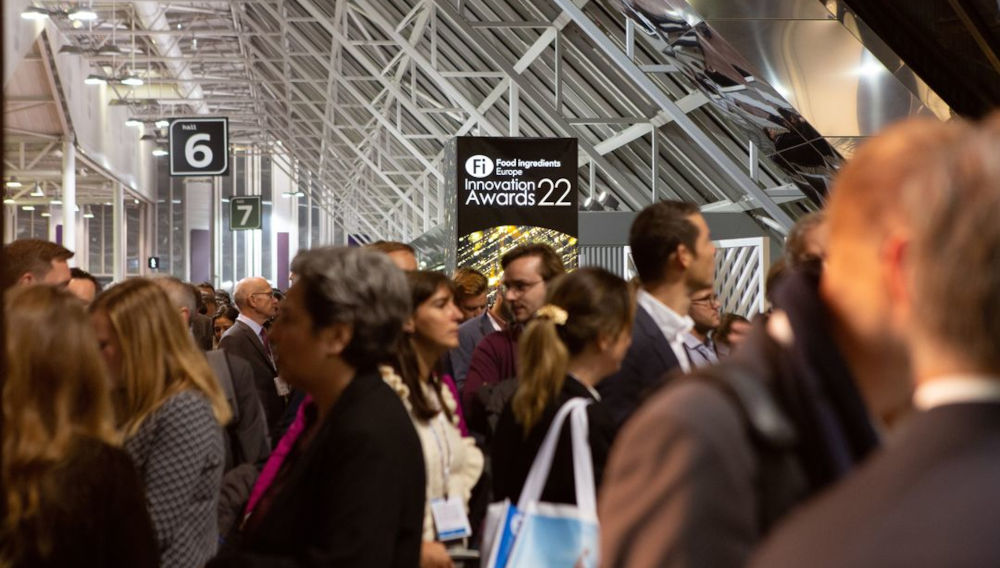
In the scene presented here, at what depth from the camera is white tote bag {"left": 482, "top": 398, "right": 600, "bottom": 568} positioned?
272 cm

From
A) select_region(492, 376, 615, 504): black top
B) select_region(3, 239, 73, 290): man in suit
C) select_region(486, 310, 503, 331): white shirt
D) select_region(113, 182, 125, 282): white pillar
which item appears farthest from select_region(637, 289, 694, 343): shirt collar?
select_region(113, 182, 125, 282): white pillar

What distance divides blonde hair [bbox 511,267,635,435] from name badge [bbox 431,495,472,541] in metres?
0.40

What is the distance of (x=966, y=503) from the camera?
872 millimetres

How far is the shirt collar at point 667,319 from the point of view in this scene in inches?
136

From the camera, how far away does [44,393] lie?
86.8 inches

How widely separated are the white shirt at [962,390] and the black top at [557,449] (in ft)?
5.97

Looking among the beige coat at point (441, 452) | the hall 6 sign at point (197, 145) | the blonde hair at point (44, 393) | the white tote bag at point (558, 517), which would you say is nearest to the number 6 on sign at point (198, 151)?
the hall 6 sign at point (197, 145)

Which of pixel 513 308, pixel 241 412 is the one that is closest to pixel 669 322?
pixel 513 308

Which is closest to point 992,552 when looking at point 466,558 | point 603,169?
point 466,558

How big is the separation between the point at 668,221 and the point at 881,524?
2.67 meters

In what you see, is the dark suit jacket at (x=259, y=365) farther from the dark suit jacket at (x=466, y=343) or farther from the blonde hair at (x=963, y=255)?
the blonde hair at (x=963, y=255)

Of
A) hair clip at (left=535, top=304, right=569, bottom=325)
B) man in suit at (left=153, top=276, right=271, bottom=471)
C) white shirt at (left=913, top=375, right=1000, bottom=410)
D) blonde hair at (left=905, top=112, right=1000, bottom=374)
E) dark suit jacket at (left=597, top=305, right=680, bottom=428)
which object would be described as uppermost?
blonde hair at (left=905, top=112, right=1000, bottom=374)

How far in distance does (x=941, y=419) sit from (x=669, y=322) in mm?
2554

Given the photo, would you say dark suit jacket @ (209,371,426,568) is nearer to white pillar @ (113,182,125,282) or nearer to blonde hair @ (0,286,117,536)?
blonde hair @ (0,286,117,536)
